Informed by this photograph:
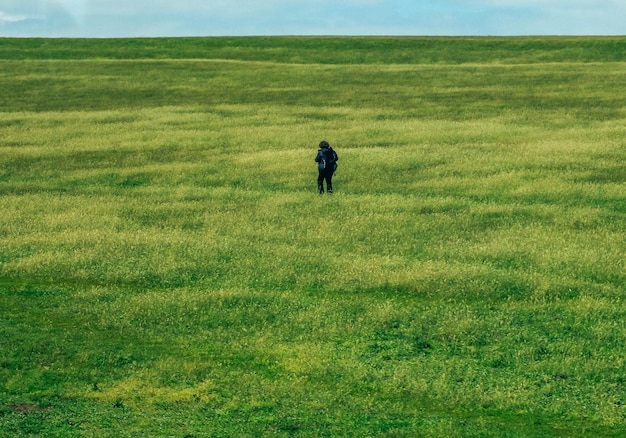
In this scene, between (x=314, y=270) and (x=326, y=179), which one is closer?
(x=314, y=270)

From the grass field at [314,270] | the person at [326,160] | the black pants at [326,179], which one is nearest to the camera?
the grass field at [314,270]

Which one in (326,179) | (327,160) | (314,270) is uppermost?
(327,160)

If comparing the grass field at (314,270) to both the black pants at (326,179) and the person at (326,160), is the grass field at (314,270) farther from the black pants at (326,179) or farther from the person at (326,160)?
the person at (326,160)

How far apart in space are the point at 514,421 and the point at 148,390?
18.1ft

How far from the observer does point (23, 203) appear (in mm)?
29156

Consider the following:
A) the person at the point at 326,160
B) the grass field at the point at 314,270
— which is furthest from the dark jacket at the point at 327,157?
the grass field at the point at 314,270

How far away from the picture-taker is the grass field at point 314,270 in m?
13.5

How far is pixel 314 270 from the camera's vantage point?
20719 mm

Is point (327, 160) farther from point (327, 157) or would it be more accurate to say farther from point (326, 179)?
point (326, 179)

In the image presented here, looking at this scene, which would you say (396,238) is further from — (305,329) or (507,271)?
(305,329)

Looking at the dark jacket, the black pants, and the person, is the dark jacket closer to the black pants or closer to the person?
the person

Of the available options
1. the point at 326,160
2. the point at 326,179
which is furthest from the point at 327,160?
the point at 326,179

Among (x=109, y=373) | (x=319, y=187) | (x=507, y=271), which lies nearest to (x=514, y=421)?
(x=109, y=373)

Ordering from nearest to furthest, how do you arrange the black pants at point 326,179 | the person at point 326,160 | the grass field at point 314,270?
the grass field at point 314,270
the person at point 326,160
the black pants at point 326,179
